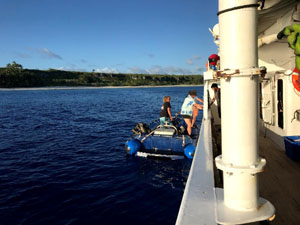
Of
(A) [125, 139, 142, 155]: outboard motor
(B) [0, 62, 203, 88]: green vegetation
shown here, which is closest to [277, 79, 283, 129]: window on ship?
(A) [125, 139, 142, 155]: outboard motor

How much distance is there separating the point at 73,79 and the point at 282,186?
159m

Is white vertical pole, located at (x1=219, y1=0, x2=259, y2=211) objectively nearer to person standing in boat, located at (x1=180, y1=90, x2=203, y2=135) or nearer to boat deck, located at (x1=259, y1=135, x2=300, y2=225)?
boat deck, located at (x1=259, y1=135, x2=300, y2=225)

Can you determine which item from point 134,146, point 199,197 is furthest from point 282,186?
point 134,146

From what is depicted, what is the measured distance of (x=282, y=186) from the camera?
12.0 feet

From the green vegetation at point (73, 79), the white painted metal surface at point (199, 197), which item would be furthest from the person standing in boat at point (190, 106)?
the green vegetation at point (73, 79)

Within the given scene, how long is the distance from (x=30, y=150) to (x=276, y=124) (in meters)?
11.8

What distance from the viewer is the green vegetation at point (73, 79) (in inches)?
Result: 4547

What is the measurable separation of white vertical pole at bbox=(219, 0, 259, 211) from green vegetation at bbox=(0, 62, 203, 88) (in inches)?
A: 5078

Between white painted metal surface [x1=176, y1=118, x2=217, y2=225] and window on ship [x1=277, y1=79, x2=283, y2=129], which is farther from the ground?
window on ship [x1=277, y1=79, x2=283, y2=129]

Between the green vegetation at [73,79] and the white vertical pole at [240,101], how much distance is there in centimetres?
12897

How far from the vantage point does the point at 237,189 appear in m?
1.75

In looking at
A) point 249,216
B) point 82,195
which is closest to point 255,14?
point 249,216

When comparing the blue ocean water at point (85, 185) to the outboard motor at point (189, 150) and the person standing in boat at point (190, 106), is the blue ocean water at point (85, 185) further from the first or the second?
the person standing in boat at point (190, 106)

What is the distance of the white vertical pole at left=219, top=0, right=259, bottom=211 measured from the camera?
1.65 m
